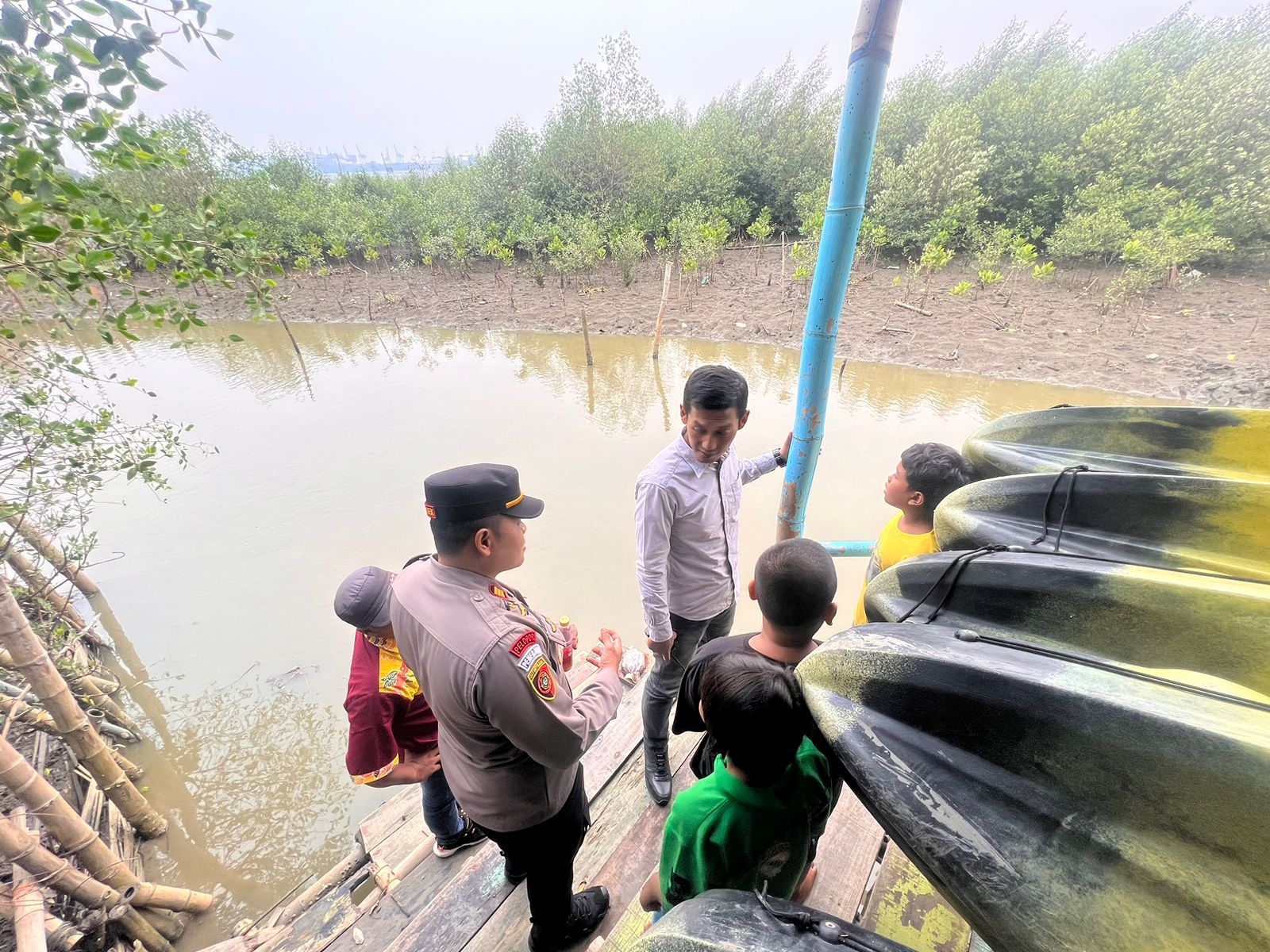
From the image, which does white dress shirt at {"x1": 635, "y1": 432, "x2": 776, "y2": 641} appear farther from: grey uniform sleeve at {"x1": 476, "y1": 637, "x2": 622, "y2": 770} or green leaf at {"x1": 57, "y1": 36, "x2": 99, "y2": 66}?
green leaf at {"x1": 57, "y1": 36, "x2": 99, "y2": 66}

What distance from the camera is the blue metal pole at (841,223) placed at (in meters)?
1.38

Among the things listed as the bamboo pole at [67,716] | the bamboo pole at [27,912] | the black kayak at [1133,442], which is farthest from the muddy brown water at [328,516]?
the black kayak at [1133,442]

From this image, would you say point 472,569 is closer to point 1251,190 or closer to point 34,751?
point 34,751

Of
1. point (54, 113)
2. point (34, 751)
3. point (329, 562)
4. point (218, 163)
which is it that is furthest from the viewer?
point (218, 163)

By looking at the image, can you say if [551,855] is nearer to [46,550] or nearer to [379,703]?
[379,703]

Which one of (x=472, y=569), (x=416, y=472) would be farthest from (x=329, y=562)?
(x=472, y=569)

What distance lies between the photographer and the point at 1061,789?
709mm

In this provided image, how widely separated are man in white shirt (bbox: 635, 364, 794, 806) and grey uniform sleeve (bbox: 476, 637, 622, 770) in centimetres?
64

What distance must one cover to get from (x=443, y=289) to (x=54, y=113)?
18.8 m

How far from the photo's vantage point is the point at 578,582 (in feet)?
17.3

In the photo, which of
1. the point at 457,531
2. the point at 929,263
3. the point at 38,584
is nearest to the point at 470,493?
the point at 457,531

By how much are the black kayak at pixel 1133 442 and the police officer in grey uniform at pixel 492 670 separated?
159 cm

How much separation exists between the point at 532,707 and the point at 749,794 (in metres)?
0.52

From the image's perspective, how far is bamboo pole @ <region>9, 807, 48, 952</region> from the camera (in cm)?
201
